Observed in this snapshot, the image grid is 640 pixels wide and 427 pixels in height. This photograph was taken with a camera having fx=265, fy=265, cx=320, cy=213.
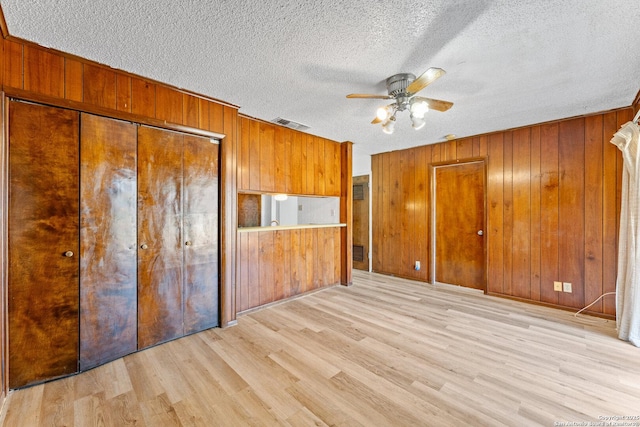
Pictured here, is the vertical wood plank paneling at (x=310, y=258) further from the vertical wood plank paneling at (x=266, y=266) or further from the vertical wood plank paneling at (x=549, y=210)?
the vertical wood plank paneling at (x=549, y=210)

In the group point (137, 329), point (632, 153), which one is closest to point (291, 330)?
point (137, 329)

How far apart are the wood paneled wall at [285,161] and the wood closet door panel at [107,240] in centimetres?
118

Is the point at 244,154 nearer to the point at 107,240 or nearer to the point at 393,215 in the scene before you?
the point at 107,240

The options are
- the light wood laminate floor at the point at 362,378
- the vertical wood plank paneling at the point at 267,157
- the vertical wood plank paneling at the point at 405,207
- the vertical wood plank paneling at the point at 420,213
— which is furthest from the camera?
the vertical wood plank paneling at the point at 405,207

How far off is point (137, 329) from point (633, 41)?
13.8 ft

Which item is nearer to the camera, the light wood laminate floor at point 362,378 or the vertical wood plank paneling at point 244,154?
the light wood laminate floor at point 362,378

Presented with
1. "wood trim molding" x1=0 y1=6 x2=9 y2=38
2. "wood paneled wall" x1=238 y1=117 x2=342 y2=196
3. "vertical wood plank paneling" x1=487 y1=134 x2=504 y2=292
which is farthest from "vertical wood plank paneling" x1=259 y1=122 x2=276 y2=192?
"vertical wood plank paneling" x1=487 y1=134 x2=504 y2=292

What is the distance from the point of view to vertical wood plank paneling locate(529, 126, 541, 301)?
3.49 m

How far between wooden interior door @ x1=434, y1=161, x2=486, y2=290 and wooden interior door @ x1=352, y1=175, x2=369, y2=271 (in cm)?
141

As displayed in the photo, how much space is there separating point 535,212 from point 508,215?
30 cm

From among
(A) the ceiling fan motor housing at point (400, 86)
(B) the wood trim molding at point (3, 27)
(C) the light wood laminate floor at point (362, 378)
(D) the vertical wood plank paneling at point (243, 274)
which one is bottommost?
(C) the light wood laminate floor at point (362, 378)

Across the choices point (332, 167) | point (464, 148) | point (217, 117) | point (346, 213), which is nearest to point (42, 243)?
point (217, 117)

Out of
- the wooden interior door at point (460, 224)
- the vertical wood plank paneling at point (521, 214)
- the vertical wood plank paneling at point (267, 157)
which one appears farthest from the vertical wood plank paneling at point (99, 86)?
the vertical wood plank paneling at point (521, 214)

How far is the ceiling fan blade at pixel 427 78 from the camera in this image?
5.59 ft
